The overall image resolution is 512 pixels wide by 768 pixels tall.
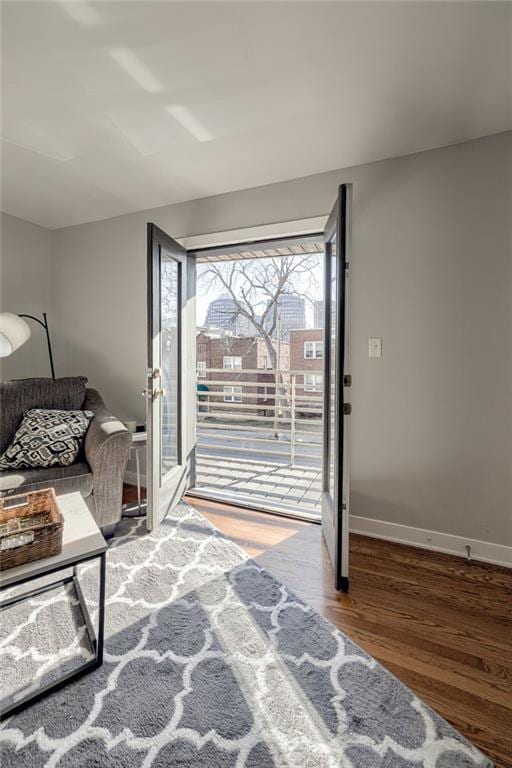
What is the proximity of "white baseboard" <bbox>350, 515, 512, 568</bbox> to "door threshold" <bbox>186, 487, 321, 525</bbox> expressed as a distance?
1.16 ft

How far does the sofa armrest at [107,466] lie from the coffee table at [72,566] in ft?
1.86

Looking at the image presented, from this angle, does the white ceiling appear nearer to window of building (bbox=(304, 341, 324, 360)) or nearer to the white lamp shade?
the white lamp shade

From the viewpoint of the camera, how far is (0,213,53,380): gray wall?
10.7 ft

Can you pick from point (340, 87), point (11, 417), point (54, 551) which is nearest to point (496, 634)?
point (54, 551)

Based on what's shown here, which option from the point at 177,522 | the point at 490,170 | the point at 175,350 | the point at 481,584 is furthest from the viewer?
the point at 175,350

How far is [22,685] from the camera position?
4.17 ft

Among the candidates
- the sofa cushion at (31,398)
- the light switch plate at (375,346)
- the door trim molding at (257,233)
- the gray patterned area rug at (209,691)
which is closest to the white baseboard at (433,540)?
A: the gray patterned area rug at (209,691)

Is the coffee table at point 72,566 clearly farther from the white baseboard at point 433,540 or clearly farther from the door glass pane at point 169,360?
the white baseboard at point 433,540

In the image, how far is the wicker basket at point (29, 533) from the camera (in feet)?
3.94

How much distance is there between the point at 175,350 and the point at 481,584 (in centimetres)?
240

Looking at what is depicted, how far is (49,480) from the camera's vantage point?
214 cm

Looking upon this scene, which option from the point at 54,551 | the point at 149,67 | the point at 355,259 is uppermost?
the point at 149,67

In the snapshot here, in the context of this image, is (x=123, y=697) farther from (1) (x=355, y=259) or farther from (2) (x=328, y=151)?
(2) (x=328, y=151)

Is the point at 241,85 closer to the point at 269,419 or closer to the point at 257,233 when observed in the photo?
the point at 257,233
